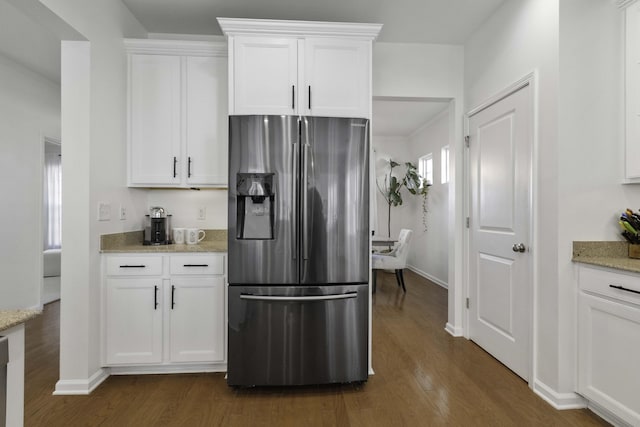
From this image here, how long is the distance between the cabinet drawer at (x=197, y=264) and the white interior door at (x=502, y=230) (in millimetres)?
2117

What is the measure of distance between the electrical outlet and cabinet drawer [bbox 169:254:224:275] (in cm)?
54

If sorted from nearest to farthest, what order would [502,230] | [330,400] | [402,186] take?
[330,400], [502,230], [402,186]

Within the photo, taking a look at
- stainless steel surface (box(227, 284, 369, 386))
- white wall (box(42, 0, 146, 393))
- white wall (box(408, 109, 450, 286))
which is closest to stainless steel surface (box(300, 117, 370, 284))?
stainless steel surface (box(227, 284, 369, 386))

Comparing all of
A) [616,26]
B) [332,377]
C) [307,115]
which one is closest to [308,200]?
[307,115]

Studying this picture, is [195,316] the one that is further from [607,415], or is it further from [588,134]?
[588,134]

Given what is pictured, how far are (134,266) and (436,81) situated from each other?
303 centimetres

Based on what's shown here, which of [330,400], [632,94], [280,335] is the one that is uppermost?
[632,94]

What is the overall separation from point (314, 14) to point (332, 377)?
9.00 ft

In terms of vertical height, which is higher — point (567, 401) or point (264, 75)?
point (264, 75)

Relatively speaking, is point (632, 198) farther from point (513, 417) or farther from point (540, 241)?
point (513, 417)

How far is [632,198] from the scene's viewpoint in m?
2.15

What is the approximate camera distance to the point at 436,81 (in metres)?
3.29

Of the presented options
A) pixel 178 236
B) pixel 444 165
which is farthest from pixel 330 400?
pixel 444 165

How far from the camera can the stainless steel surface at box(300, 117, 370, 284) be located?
2229 mm
